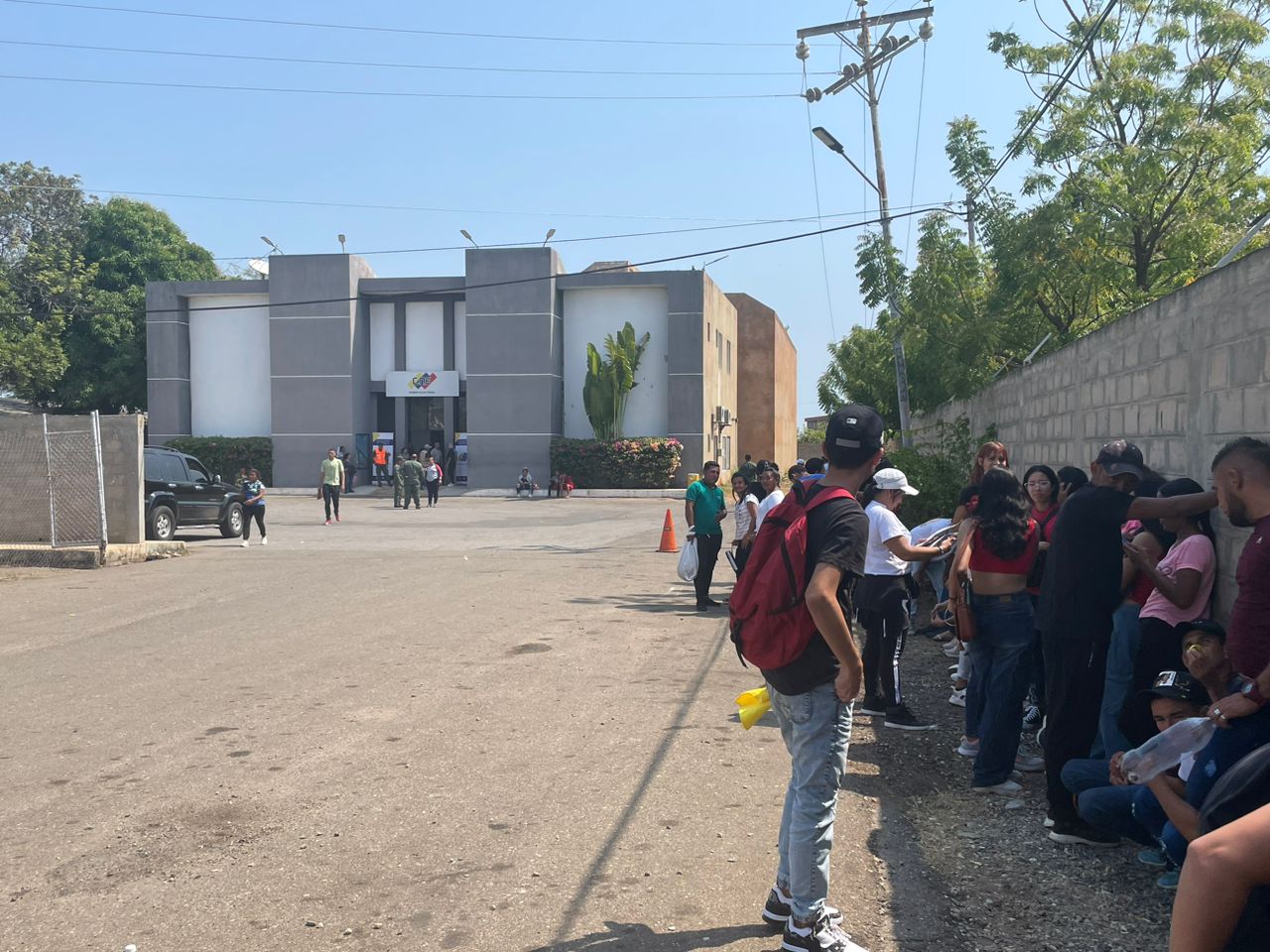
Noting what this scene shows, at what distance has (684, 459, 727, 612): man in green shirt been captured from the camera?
1237cm

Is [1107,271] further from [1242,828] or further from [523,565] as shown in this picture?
[1242,828]

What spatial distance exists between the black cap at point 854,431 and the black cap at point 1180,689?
5.27 ft

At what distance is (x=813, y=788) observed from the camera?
390 cm

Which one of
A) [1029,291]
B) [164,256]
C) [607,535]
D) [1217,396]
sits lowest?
[607,535]

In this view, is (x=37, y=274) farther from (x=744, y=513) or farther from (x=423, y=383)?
(x=744, y=513)

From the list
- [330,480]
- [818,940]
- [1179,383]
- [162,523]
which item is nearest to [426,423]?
[330,480]

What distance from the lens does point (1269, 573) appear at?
151 inches

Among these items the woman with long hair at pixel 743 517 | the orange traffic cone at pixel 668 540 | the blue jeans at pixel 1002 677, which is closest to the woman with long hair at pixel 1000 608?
the blue jeans at pixel 1002 677

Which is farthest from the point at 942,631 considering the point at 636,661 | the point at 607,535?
the point at 607,535

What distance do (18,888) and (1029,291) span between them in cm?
1245

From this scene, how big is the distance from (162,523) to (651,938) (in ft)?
59.1

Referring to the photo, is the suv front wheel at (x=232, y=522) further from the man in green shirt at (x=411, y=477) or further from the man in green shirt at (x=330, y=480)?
the man in green shirt at (x=411, y=477)

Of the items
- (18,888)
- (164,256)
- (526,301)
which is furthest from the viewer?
(164,256)

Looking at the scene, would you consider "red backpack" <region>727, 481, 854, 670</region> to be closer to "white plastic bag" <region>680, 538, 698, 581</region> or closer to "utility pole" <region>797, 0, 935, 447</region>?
"white plastic bag" <region>680, 538, 698, 581</region>
